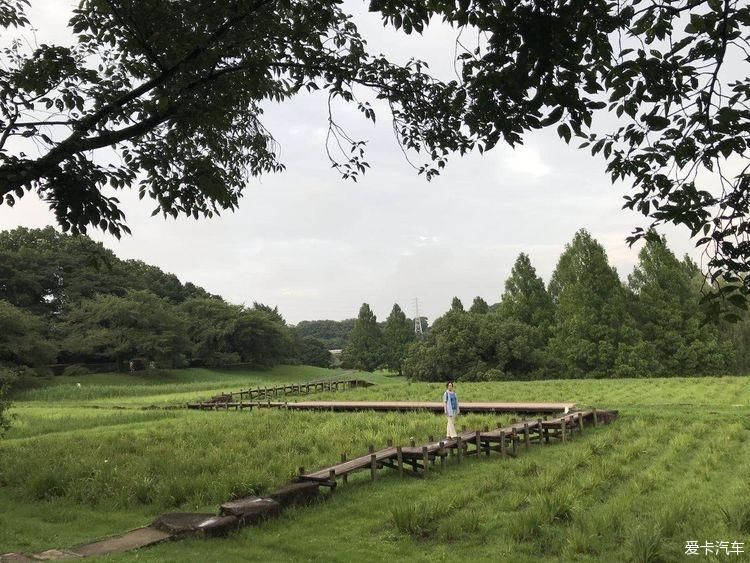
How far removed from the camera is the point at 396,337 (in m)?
65.0

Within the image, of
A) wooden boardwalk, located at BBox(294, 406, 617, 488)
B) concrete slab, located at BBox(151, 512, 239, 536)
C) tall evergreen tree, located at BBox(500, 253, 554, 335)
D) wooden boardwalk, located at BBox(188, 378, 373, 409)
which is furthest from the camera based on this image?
tall evergreen tree, located at BBox(500, 253, 554, 335)

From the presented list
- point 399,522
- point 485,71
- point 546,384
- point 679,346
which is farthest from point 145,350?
point 485,71

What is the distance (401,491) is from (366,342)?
56250 millimetres

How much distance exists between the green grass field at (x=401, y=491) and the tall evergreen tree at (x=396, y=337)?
1794 inches

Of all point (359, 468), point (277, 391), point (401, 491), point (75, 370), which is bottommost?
point (277, 391)

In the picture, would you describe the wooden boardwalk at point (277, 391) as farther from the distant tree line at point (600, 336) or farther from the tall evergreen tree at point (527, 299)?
the tall evergreen tree at point (527, 299)

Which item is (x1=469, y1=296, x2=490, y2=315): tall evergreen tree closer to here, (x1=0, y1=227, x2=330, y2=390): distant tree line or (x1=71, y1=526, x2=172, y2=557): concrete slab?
(x1=0, y1=227, x2=330, y2=390): distant tree line

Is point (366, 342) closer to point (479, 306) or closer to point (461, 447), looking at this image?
point (479, 306)

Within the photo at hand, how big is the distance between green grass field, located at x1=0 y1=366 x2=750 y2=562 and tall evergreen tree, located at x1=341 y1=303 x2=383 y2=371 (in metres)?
47.2

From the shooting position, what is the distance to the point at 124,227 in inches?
231

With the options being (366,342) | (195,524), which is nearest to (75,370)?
(366,342)

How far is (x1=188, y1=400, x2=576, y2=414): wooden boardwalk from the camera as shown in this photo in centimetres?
2039

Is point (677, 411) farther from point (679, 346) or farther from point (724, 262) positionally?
point (679, 346)

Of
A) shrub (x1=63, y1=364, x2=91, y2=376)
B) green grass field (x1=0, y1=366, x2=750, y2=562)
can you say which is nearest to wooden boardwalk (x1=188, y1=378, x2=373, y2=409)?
green grass field (x1=0, y1=366, x2=750, y2=562)
